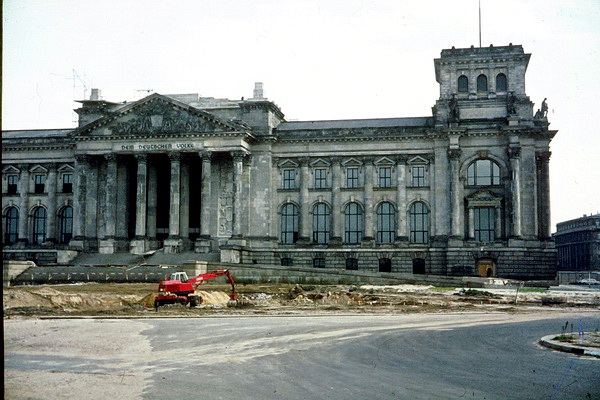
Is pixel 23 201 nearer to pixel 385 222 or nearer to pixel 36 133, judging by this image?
pixel 36 133

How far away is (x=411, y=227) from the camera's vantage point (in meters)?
71.7

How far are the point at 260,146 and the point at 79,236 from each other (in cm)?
2163

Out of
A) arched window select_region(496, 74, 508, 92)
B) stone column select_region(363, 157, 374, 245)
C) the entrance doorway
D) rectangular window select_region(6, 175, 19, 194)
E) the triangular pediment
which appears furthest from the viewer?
rectangular window select_region(6, 175, 19, 194)

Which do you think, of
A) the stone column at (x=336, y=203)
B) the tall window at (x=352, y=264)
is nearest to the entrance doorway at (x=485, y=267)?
the tall window at (x=352, y=264)

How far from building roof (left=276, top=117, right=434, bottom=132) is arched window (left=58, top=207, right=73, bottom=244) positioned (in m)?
26.2

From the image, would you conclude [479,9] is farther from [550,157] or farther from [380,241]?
[380,241]

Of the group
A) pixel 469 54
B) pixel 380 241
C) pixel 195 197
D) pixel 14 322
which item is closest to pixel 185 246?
pixel 195 197

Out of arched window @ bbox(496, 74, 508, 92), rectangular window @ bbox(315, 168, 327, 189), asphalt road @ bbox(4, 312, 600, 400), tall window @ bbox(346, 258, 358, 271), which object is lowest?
asphalt road @ bbox(4, 312, 600, 400)

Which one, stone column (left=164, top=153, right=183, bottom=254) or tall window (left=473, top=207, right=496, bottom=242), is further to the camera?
stone column (left=164, top=153, right=183, bottom=254)

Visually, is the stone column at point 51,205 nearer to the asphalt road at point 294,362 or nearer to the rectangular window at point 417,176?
the rectangular window at point 417,176

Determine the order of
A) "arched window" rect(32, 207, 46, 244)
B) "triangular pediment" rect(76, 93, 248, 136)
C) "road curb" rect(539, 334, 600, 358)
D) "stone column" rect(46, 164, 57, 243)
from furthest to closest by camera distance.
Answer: "arched window" rect(32, 207, 46, 244) → "stone column" rect(46, 164, 57, 243) → "triangular pediment" rect(76, 93, 248, 136) → "road curb" rect(539, 334, 600, 358)

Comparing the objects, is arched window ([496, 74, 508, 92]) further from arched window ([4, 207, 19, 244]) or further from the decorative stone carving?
arched window ([4, 207, 19, 244])

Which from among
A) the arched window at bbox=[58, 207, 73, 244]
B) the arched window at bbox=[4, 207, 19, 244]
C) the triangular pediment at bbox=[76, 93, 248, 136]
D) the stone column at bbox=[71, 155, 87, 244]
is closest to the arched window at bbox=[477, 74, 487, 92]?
the triangular pediment at bbox=[76, 93, 248, 136]

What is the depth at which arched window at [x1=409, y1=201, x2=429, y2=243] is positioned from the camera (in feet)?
235
